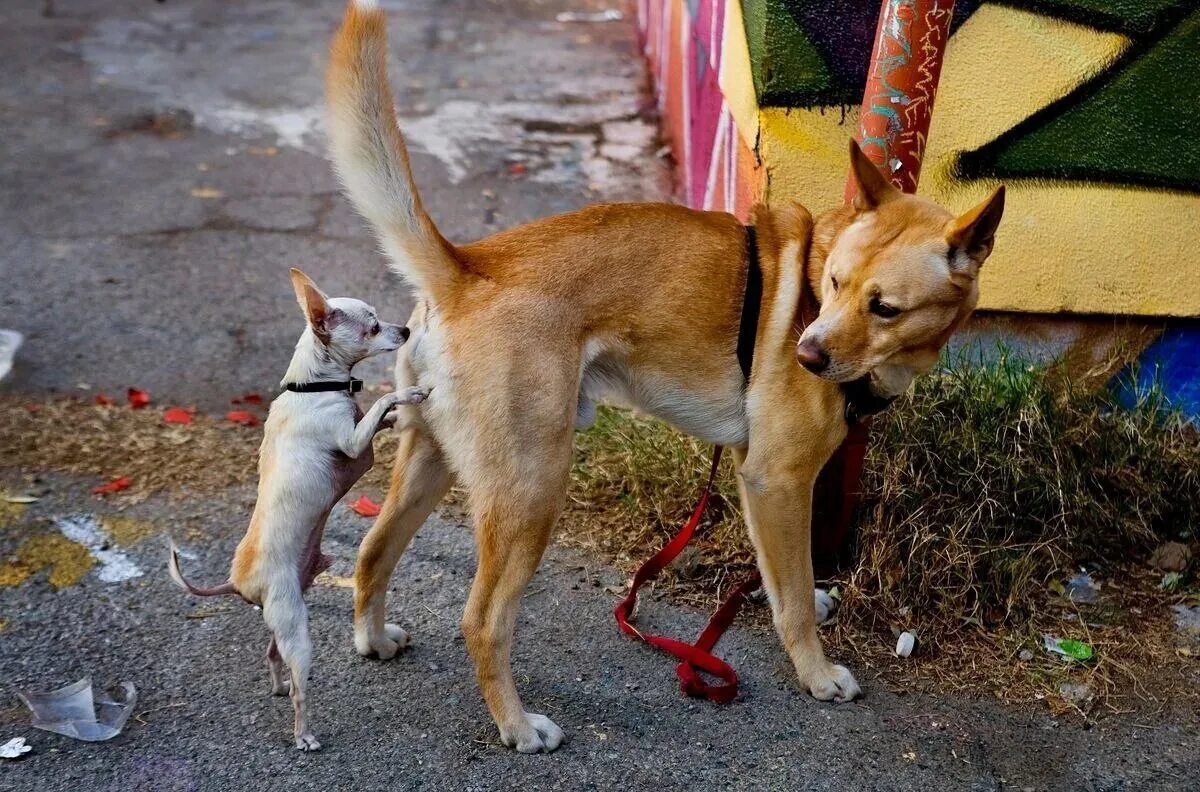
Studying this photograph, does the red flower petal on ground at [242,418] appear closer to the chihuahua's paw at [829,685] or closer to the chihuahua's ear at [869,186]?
the chihuahua's paw at [829,685]

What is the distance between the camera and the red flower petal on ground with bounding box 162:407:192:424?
4469mm

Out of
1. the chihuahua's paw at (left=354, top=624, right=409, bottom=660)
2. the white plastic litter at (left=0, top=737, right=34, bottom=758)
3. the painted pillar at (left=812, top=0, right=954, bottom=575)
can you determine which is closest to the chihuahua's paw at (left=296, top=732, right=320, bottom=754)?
the chihuahua's paw at (left=354, top=624, right=409, bottom=660)

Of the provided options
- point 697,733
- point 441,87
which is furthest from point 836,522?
point 441,87

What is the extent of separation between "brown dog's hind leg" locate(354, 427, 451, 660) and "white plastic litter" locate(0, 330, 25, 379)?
7.76ft

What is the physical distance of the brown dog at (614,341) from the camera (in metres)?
2.86

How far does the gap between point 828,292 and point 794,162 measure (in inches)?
46.2

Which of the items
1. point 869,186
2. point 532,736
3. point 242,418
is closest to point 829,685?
point 532,736

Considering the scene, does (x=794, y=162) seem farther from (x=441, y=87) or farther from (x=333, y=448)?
(x=441, y=87)

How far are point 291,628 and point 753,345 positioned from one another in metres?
1.44

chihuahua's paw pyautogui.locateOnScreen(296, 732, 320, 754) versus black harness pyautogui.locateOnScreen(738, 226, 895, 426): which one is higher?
black harness pyautogui.locateOnScreen(738, 226, 895, 426)

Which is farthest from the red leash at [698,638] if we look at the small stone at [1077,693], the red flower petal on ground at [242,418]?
the red flower petal on ground at [242,418]

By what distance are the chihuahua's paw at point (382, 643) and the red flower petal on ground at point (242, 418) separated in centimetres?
148

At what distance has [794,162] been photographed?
13.2 feet

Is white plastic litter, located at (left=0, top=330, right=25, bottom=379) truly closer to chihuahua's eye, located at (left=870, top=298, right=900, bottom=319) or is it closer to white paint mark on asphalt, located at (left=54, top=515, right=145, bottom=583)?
white paint mark on asphalt, located at (left=54, top=515, right=145, bottom=583)
